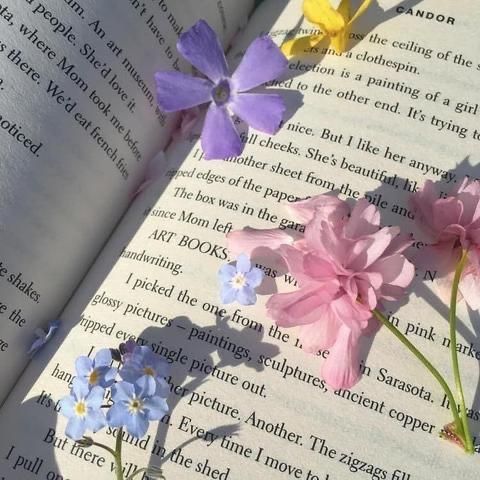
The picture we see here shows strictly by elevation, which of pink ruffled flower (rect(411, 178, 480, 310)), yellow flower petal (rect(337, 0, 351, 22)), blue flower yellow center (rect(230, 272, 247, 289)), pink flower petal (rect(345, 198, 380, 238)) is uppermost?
yellow flower petal (rect(337, 0, 351, 22))

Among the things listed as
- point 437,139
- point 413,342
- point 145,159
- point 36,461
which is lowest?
point 36,461

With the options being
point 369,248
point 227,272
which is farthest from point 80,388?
point 369,248

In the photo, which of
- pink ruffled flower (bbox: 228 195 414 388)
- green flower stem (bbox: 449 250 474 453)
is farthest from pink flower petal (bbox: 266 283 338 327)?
green flower stem (bbox: 449 250 474 453)

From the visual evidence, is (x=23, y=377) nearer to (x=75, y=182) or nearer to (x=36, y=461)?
(x=36, y=461)

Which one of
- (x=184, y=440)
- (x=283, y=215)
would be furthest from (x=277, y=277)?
(x=184, y=440)

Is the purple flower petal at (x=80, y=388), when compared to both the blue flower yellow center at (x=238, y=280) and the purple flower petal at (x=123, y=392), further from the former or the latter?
the blue flower yellow center at (x=238, y=280)

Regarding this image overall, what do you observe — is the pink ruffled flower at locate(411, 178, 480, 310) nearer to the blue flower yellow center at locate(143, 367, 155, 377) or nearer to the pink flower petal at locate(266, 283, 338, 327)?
the pink flower petal at locate(266, 283, 338, 327)
